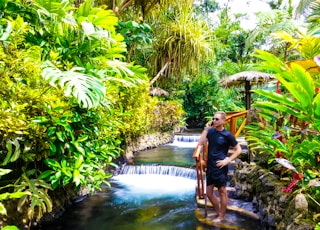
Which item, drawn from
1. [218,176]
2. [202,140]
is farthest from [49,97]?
[218,176]

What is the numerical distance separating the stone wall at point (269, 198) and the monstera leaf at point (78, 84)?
2200 mm

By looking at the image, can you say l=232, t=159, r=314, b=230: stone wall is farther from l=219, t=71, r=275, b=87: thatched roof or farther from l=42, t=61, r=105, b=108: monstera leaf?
l=219, t=71, r=275, b=87: thatched roof

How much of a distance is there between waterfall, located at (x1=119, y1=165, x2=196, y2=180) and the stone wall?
1.93 meters

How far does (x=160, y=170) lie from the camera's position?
7.34 metres

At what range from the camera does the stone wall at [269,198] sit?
2809mm

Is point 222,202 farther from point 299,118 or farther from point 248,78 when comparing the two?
point 248,78

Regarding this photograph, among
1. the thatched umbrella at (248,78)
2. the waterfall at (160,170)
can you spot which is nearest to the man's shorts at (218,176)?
the waterfall at (160,170)

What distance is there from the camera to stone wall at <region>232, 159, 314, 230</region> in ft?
9.22

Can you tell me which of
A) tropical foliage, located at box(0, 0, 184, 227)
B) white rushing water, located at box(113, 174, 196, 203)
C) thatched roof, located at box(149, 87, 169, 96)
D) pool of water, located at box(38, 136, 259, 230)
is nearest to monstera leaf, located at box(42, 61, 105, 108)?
tropical foliage, located at box(0, 0, 184, 227)

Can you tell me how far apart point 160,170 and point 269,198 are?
3.92m

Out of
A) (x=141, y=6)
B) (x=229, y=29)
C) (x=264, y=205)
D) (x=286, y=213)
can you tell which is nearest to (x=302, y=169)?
(x=286, y=213)

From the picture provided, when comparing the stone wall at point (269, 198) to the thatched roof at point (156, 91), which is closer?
the stone wall at point (269, 198)

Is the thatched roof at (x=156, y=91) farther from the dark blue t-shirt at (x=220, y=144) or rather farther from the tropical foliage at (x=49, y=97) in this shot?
the dark blue t-shirt at (x=220, y=144)

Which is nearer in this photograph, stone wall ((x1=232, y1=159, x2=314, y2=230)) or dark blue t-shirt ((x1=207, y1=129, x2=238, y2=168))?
stone wall ((x1=232, y1=159, x2=314, y2=230))
